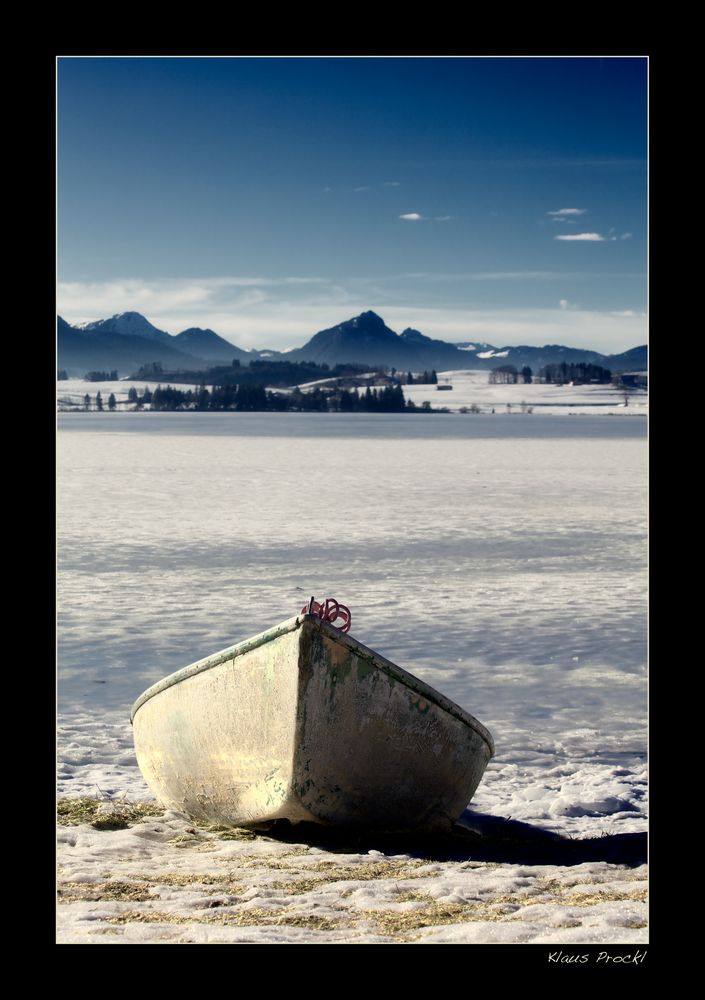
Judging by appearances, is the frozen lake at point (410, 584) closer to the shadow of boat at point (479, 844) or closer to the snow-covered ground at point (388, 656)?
the snow-covered ground at point (388, 656)

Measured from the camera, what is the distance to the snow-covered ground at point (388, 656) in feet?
15.7

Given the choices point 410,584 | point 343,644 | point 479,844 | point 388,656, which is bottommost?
point 479,844

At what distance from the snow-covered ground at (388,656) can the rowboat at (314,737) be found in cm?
23

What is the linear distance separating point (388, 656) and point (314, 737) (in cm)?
419

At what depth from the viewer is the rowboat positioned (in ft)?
18.4

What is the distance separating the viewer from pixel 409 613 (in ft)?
37.9

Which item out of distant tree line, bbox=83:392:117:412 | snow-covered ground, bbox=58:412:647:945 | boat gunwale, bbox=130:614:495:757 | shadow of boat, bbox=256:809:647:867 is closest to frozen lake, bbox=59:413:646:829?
snow-covered ground, bbox=58:412:647:945

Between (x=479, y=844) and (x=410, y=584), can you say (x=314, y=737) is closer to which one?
(x=479, y=844)

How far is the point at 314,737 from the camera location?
5.63 meters

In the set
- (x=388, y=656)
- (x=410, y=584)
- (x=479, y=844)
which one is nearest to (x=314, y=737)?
(x=479, y=844)

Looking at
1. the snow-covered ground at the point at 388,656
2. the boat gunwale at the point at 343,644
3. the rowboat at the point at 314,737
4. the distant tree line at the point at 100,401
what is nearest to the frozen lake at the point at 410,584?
the snow-covered ground at the point at 388,656
